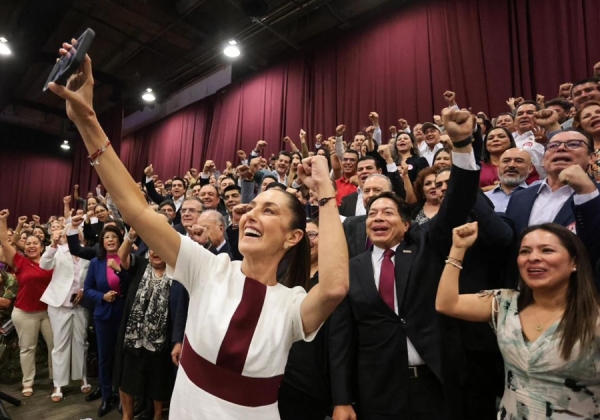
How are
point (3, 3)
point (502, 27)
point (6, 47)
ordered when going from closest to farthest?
point (502, 27) → point (6, 47) → point (3, 3)

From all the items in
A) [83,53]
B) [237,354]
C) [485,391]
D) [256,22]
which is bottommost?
[485,391]

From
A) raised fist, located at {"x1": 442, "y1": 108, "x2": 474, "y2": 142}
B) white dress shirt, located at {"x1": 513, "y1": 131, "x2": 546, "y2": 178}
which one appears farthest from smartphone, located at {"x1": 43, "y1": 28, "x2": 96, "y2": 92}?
white dress shirt, located at {"x1": 513, "y1": 131, "x2": 546, "y2": 178}

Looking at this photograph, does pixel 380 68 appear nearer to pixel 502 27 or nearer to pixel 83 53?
pixel 502 27

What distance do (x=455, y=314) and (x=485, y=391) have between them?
1.76ft

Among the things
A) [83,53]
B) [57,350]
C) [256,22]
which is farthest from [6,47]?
A: [83,53]

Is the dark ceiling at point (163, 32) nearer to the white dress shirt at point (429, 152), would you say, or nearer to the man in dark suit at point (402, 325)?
the white dress shirt at point (429, 152)

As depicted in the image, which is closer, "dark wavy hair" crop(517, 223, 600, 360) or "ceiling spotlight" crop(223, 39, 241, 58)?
"dark wavy hair" crop(517, 223, 600, 360)

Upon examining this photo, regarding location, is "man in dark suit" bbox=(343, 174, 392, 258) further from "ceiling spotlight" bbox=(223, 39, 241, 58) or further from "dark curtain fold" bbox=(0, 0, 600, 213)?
"ceiling spotlight" bbox=(223, 39, 241, 58)

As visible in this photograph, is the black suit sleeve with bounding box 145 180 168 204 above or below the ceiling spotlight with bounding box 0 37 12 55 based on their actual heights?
below

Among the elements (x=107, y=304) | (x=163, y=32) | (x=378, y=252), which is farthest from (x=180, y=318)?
(x=163, y=32)

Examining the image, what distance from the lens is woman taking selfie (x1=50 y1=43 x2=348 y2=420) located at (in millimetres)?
930

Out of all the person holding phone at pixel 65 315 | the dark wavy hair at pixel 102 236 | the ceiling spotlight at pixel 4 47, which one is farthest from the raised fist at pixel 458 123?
the ceiling spotlight at pixel 4 47

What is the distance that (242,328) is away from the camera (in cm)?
97

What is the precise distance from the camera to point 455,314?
4.89 feet
